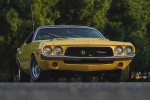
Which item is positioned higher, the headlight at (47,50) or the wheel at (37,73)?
the headlight at (47,50)

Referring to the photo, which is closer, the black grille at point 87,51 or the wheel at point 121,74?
the black grille at point 87,51

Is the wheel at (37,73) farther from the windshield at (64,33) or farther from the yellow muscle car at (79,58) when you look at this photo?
the windshield at (64,33)

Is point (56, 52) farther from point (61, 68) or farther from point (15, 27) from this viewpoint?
point (15, 27)

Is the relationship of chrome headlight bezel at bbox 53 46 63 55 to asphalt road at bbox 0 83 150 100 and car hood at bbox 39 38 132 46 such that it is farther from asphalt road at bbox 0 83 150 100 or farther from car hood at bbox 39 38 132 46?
asphalt road at bbox 0 83 150 100

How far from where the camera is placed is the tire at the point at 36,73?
1039cm

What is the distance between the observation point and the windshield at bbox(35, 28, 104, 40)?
11312 mm

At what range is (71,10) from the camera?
38.1m

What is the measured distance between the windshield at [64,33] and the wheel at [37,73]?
717mm

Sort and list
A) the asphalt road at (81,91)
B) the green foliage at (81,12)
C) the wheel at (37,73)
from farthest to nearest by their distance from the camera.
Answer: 1. the green foliage at (81,12)
2. the wheel at (37,73)
3. the asphalt road at (81,91)

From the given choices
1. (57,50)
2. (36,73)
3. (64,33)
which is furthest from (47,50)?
(64,33)

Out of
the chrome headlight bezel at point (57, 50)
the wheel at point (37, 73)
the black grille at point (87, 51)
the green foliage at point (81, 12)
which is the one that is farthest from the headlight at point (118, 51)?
the green foliage at point (81, 12)

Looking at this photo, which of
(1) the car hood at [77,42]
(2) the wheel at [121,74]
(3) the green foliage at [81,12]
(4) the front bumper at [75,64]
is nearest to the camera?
(4) the front bumper at [75,64]

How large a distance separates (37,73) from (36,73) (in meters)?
0.08

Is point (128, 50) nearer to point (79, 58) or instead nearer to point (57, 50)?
point (79, 58)
